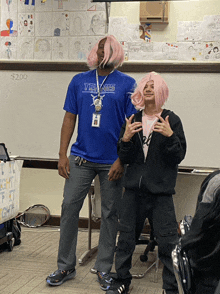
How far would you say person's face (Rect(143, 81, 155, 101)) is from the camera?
244 centimetres

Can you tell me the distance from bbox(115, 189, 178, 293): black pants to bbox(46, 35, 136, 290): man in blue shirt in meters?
0.30

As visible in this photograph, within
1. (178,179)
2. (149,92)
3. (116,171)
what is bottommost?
(178,179)

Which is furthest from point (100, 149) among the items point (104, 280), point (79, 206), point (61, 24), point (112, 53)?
point (61, 24)

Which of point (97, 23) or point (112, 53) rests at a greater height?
point (97, 23)

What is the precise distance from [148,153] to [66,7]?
2.48 m

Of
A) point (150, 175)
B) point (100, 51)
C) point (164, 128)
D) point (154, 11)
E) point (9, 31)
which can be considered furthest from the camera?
point (9, 31)

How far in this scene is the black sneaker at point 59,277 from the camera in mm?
2691

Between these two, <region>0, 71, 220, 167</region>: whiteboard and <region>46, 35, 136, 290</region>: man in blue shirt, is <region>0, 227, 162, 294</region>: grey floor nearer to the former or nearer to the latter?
<region>46, 35, 136, 290</region>: man in blue shirt

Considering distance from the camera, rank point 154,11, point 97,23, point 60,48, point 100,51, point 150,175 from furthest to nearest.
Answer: point 60,48, point 97,23, point 154,11, point 100,51, point 150,175

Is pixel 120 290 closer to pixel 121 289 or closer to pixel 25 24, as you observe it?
pixel 121 289

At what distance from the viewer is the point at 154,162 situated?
7.89ft

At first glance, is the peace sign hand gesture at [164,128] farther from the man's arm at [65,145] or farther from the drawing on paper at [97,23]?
the drawing on paper at [97,23]

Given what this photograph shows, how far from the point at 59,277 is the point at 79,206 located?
0.50 meters

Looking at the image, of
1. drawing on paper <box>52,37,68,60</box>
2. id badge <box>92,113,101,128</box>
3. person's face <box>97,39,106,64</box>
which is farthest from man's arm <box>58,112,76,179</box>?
drawing on paper <box>52,37,68,60</box>
